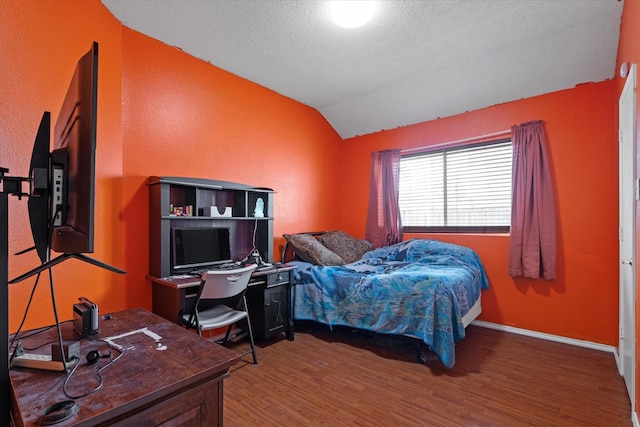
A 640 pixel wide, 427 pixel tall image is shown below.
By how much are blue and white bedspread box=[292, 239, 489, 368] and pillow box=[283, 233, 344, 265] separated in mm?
105

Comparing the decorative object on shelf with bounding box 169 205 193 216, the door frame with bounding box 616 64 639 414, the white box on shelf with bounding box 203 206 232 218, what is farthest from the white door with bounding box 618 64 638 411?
the decorative object on shelf with bounding box 169 205 193 216

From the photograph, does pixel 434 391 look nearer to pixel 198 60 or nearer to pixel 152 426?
pixel 152 426

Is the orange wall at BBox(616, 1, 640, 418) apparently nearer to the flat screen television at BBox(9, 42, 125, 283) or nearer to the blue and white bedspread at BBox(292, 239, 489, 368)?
the blue and white bedspread at BBox(292, 239, 489, 368)

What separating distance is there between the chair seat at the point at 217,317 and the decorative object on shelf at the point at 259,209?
39.9 inches

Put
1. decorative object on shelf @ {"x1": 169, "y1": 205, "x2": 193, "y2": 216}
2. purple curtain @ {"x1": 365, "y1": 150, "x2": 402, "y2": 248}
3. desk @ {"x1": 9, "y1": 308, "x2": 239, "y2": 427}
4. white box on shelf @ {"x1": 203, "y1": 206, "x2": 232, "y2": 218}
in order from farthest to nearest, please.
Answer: purple curtain @ {"x1": 365, "y1": 150, "x2": 402, "y2": 248} < white box on shelf @ {"x1": 203, "y1": 206, "x2": 232, "y2": 218} < decorative object on shelf @ {"x1": 169, "y1": 205, "x2": 193, "y2": 216} < desk @ {"x1": 9, "y1": 308, "x2": 239, "y2": 427}

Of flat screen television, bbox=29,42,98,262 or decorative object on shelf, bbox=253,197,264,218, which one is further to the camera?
decorative object on shelf, bbox=253,197,264,218

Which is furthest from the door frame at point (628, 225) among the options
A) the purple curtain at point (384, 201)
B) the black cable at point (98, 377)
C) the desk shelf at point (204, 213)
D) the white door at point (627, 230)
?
the desk shelf at point (204, 213)

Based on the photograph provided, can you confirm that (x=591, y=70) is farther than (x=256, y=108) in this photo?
No

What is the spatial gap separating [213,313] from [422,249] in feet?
7.83

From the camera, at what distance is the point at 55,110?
2.01 meters

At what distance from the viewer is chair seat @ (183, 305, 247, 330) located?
236 centimetres

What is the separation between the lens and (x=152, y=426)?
81 cm

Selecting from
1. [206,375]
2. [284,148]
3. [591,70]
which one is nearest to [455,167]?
[591,70]

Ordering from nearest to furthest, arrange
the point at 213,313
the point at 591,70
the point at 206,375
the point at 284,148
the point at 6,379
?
the point at 6,379, the point at 206,375, the point at 213,313, the point at 591,70, the point at 284,148
